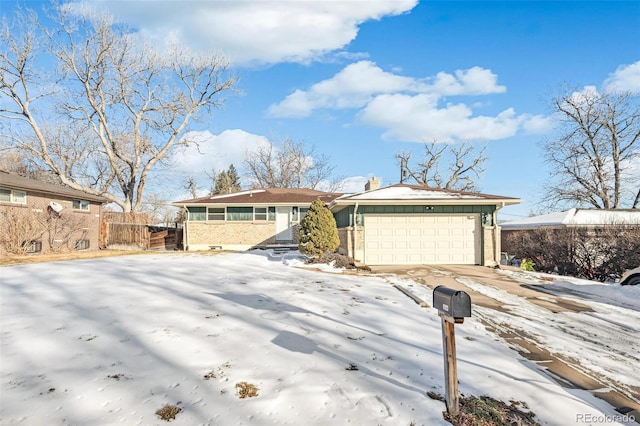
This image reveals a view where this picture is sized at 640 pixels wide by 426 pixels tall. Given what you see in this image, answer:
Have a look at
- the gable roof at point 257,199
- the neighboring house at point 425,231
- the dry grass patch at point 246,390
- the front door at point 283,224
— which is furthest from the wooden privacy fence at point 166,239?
the dry grass patch at point 246,390

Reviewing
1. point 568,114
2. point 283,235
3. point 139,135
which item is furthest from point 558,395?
point 568,114

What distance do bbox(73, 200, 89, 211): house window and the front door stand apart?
11.0 meters

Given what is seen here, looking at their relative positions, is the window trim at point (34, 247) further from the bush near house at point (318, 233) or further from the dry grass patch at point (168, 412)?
the dry grass patch at point (168, 412)

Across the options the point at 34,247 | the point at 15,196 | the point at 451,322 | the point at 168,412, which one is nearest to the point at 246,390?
the point at 168,412

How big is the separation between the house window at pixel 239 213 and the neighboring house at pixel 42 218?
7.71m

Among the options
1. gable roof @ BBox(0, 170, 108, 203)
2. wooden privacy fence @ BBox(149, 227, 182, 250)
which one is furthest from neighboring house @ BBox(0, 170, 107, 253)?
wooden privacy fence @ BBox(149, 227, 182, 250)

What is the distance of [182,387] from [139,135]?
87.3ft

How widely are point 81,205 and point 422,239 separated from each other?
18.6m

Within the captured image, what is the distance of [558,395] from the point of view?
3176mm

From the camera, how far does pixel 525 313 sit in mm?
6324

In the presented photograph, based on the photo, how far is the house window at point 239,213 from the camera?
61.1 ft

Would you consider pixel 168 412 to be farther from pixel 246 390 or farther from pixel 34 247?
pixel 34 247

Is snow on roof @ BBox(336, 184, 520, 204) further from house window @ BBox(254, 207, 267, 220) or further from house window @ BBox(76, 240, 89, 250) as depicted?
house window @ BBox(76, 240, 89, 250)

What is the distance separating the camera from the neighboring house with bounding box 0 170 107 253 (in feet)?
44.7
